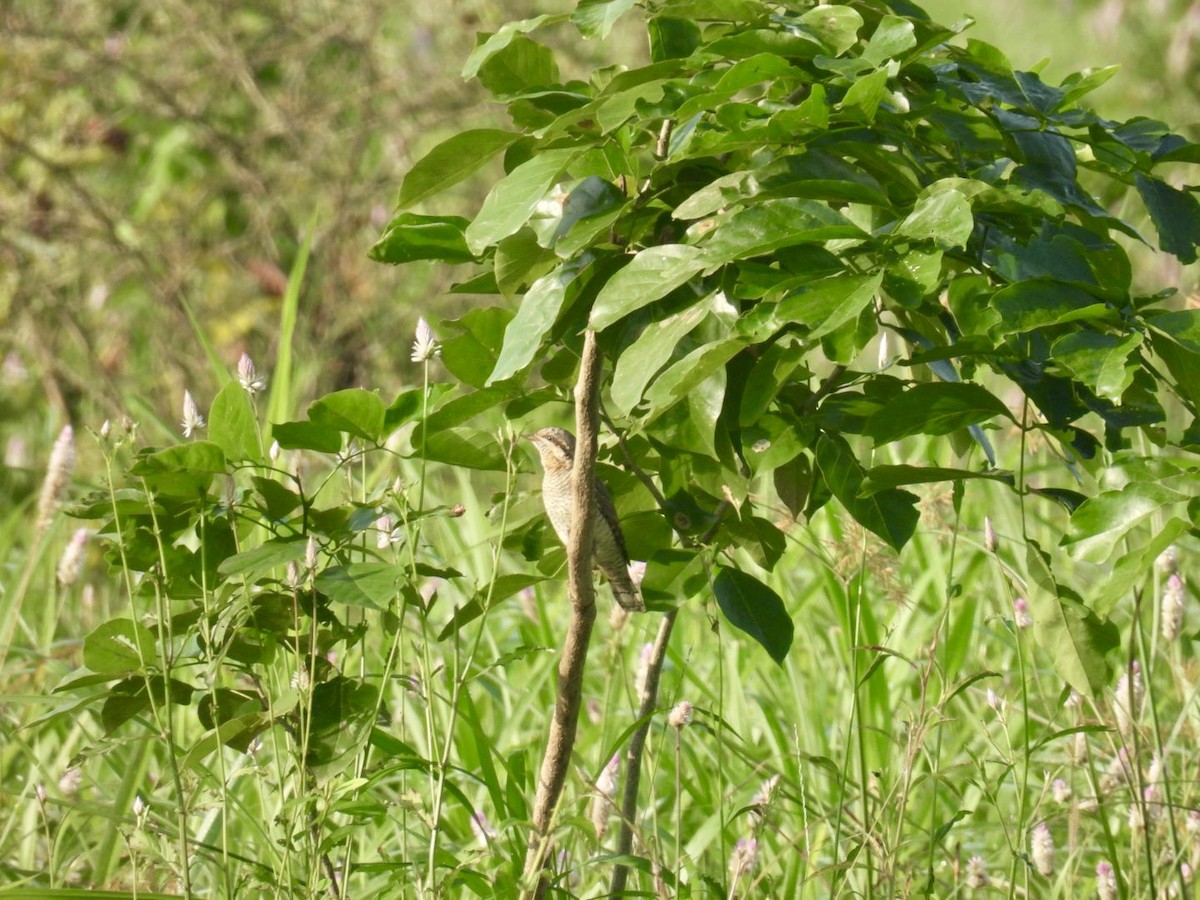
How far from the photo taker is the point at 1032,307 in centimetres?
110

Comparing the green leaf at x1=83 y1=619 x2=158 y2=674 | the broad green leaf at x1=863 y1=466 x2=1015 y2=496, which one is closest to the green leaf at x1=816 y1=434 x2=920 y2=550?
the broad green leaf at x1=863 y1=466 x2=1015 y2=496

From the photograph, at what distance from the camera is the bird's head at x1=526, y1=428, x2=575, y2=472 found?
5.31 feet

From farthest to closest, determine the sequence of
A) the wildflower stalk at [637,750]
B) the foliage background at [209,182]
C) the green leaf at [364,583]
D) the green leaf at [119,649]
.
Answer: the foliage background at [209,182]
the wildflower stalk at [637,750]
the green leaf at [119,649]
the green leaf at [364,583]

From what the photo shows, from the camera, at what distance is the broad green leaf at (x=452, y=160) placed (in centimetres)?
128

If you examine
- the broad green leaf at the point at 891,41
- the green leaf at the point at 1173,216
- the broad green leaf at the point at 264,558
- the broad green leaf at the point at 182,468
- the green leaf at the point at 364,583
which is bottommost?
the green leaf at the point at 364,583

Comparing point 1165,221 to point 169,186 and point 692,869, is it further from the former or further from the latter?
point 169,186

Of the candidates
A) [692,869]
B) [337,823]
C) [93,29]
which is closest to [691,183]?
[692,869]

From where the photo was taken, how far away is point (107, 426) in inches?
52.3

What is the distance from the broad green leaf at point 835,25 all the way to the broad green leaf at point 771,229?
0.16 m

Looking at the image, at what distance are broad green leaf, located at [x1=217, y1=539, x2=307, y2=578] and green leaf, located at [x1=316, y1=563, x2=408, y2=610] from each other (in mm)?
35

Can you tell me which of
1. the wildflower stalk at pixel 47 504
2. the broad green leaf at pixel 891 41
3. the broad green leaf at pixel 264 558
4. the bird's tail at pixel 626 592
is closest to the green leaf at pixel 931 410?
the broad green leaf at pixel 891 41

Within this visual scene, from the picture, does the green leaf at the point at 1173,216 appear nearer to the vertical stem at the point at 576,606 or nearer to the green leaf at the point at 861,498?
the green leaf at the point at 861,498

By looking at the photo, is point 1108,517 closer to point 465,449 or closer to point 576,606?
point 576,606

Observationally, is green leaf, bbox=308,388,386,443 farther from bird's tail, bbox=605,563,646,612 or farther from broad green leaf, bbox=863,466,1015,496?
broad green leaf, bbox=863,466,1015,496
